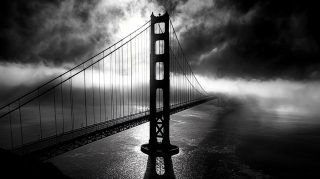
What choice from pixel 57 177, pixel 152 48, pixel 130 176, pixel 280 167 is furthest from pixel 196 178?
pixel 57 177

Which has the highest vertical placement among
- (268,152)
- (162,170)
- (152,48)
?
(152,48)

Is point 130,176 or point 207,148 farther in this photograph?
point 207,148

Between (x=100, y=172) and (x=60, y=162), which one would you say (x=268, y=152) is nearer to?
(x=100, y=172)

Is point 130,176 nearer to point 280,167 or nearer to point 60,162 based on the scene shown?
point 60,162

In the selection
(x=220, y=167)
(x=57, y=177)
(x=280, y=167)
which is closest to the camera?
(x=57, y=177)

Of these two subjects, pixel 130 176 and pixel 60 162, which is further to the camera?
pixel 60 162

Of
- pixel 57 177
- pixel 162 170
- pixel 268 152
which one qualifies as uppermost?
pixel 57 177

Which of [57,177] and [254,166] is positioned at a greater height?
[57,177]

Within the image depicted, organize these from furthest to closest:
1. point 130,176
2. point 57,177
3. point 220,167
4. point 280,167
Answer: point 280,167 → point 220,167 → point 130,176 → point 57,177

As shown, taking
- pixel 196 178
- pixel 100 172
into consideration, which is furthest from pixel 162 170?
pixel 100 172
